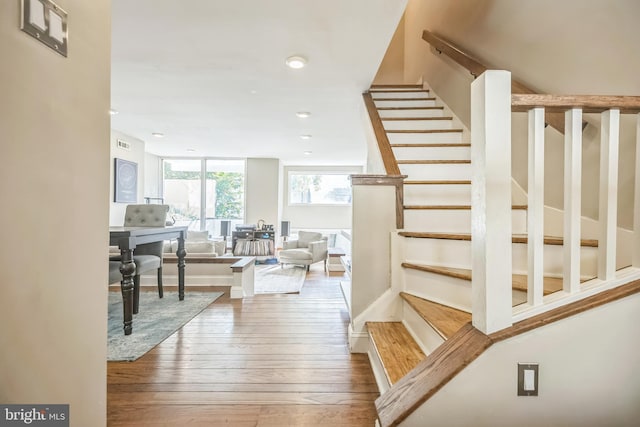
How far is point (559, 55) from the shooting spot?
5.78ft

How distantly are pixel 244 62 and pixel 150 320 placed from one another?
8.07ft

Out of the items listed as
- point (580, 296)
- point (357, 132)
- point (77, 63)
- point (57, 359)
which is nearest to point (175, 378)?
point (57, 359)

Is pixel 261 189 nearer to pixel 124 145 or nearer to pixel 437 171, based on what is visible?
pixel 124 145

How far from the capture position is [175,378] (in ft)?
5.59

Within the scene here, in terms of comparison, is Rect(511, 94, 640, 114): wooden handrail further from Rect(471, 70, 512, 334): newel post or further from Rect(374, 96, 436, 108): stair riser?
Rect(374, 96, 436, 108): stair riser

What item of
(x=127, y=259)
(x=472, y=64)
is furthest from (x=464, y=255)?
(x=127, y=259)

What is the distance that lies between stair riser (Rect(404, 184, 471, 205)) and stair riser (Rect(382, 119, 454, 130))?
0.98 meters

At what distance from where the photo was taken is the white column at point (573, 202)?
35.8 inches

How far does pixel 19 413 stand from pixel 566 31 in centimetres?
287

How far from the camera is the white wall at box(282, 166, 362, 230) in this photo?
328 inches

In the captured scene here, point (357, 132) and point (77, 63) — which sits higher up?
point (357, 132)

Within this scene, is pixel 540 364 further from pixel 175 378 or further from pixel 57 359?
pixel 175 378

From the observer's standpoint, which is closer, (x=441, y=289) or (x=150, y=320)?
(x=441, y=289)
